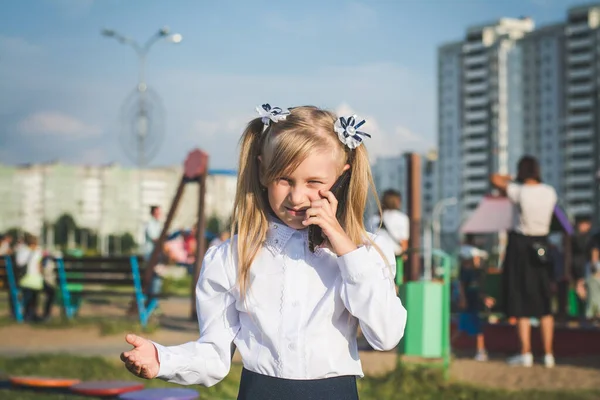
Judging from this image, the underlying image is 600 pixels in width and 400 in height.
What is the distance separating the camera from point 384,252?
7.91ft

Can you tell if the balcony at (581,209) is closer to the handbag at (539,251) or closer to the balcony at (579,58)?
the balcony at (579,58)

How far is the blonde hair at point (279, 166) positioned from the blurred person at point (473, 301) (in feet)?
20.1

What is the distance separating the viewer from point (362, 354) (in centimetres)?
851

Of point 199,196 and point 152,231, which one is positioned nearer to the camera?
point 199,196

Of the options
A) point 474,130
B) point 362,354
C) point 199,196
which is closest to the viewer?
point 362,354

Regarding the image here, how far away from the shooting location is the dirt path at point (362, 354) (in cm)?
681

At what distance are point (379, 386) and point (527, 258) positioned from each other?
78.7 inches

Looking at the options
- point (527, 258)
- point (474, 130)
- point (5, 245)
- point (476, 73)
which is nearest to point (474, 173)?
point (474, 130)

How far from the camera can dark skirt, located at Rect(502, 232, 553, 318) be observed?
24.7 feet

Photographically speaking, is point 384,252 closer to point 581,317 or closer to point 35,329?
point 581,317

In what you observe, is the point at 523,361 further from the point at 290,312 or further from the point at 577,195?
the point at 577,195

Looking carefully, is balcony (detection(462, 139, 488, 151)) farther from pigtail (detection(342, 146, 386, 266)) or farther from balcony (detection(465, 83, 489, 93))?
pigtail (detection(342, 146, 386, 266))

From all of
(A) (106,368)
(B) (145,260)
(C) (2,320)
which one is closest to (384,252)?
(A) (106,368)

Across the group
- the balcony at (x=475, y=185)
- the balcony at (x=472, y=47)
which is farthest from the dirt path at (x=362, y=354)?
the balcony at (x=475, y=185)
